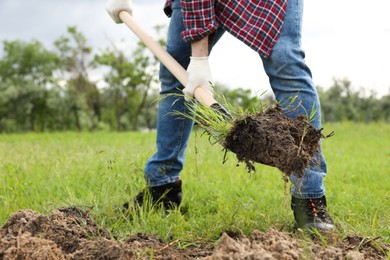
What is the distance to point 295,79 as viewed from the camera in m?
3.20

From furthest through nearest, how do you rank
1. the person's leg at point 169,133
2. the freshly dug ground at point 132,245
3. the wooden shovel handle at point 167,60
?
the person's leg at point 169,133, the wooden shovel handle at point 167,60, the freshly dug ground at point 132,245

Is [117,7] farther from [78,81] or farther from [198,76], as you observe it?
[78,81]

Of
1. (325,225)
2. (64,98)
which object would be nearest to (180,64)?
(325,225)

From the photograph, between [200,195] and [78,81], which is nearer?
[200,195]

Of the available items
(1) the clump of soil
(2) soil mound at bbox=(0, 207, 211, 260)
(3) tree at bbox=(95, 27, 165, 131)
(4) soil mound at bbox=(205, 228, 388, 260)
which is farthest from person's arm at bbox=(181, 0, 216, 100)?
(3) tree at bbox=(95, 27, 165, 131)

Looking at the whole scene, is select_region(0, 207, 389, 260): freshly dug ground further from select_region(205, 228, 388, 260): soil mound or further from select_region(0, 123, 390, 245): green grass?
select_region(0, 123, 390, 245): green grass

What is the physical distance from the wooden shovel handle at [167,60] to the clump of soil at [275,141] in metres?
0.37

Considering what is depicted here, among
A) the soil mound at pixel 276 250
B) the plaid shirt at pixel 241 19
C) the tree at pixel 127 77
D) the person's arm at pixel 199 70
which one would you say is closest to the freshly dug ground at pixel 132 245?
the soil mound at pixel 276 250

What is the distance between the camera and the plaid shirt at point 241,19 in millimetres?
3193

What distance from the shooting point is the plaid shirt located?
3.19 m

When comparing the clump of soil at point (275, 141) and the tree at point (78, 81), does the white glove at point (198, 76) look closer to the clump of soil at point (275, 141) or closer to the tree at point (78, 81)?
the clump of soil at point (275, 141)

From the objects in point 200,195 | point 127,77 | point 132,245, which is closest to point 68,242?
point 132,245

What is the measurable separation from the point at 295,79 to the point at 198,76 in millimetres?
592

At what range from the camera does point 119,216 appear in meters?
3.51
